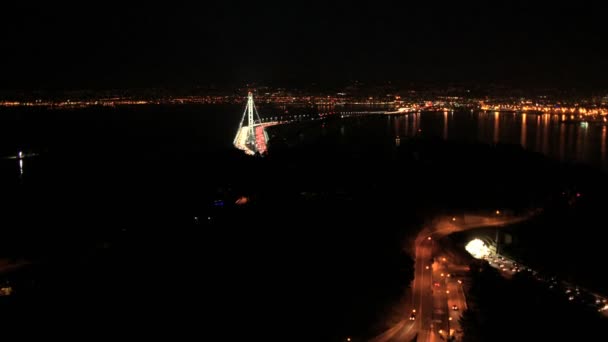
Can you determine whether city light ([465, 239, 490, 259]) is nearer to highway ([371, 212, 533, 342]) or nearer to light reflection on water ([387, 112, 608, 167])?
highway ([371, 212, 533, 342])

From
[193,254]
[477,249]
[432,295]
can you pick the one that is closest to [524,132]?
[477,249]

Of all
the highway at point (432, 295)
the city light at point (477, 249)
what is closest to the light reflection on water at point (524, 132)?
the city light at point (477, 249)

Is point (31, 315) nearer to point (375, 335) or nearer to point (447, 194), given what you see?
point (375, 335)

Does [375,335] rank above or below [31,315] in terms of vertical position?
below

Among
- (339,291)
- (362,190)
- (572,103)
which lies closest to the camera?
(339,291)

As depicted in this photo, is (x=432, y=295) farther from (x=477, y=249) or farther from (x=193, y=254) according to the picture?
(x=193, y=254)

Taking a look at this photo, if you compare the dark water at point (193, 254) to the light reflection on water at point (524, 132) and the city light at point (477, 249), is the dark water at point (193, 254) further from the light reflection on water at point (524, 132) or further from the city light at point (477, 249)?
the light reflection on water at point (524, 132)

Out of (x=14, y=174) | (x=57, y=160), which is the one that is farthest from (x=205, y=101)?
(x=14, y=174)
